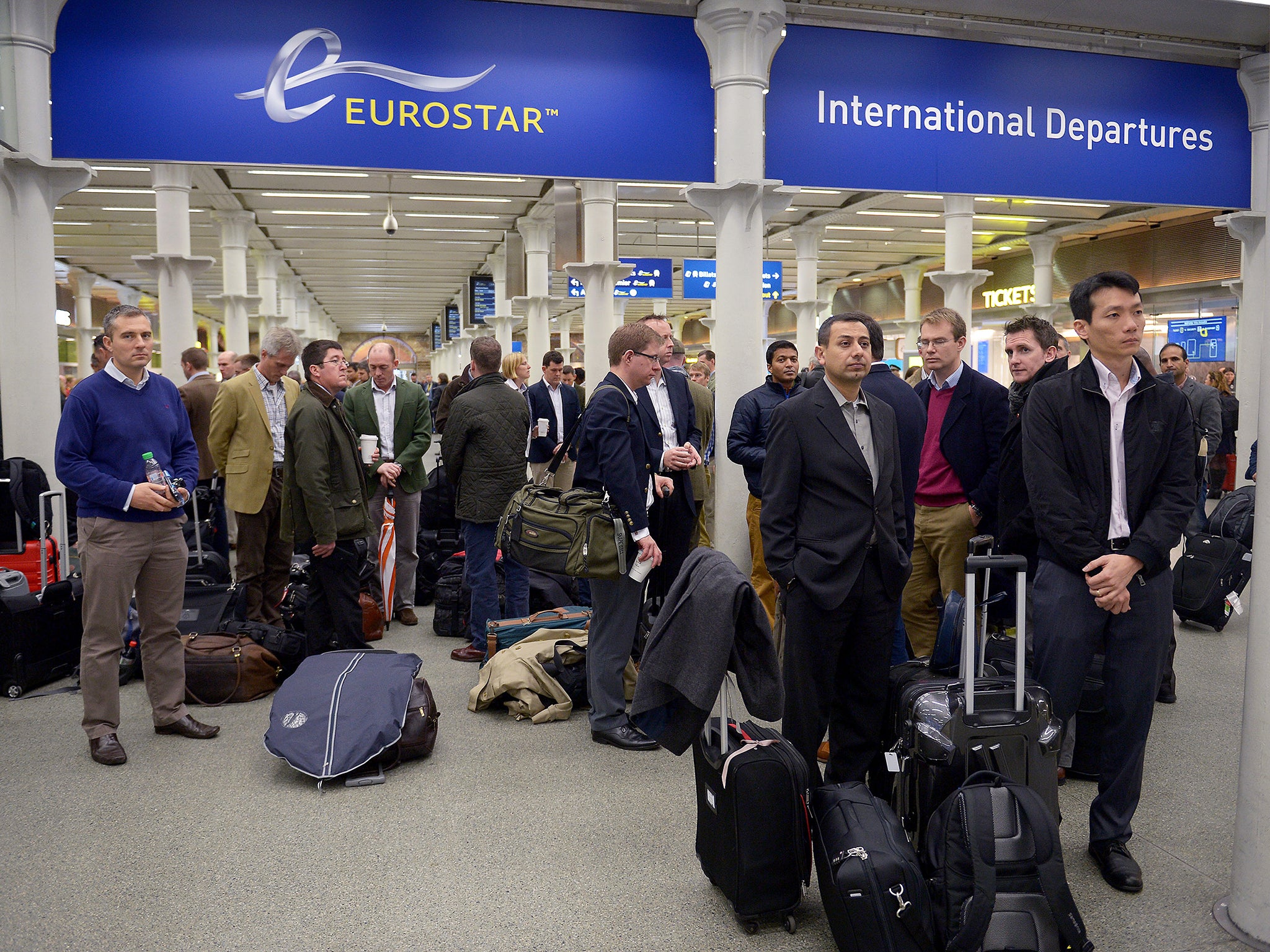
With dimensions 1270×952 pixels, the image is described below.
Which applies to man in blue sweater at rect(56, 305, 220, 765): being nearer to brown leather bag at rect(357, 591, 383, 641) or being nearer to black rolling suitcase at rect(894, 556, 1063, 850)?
brown leather bag at rect(357, 591, 383, 641)

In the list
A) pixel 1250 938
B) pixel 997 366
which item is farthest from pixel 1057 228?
pixel 1250 938

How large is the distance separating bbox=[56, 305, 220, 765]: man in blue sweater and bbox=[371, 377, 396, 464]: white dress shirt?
1999 millimetres

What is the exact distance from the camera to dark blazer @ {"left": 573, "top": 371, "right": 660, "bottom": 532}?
161 inches

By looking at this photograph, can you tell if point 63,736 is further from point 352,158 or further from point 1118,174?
point 1118,174

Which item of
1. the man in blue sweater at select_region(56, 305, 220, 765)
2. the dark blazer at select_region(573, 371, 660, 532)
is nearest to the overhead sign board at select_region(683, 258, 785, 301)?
the dark blazer at select_region(573, 371, 660, 532)

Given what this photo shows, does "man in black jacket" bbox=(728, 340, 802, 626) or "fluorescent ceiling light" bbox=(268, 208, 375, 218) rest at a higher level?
"fluorescent ceiling light" bbox=(268, 208, 375, 218)

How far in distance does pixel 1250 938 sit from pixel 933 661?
1.20 metres

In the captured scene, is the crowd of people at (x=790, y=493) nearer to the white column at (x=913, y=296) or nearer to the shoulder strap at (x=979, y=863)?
the shoulder strap at (x=979, y=863)

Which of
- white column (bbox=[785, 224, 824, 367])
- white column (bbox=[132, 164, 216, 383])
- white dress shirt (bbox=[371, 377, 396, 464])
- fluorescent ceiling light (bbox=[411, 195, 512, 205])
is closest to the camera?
white dress shirt (bbox=[371, 377, 396, 464])

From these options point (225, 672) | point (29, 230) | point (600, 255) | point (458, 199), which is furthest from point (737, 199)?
point (458, 199)

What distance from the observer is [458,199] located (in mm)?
16484

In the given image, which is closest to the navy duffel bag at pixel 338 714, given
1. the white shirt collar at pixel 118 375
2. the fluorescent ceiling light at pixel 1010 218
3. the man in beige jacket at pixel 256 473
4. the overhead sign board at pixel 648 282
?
the white shirt collar at pixel 118 375

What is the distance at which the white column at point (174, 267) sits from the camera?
10.8 m

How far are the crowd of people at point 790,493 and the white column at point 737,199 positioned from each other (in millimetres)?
279
